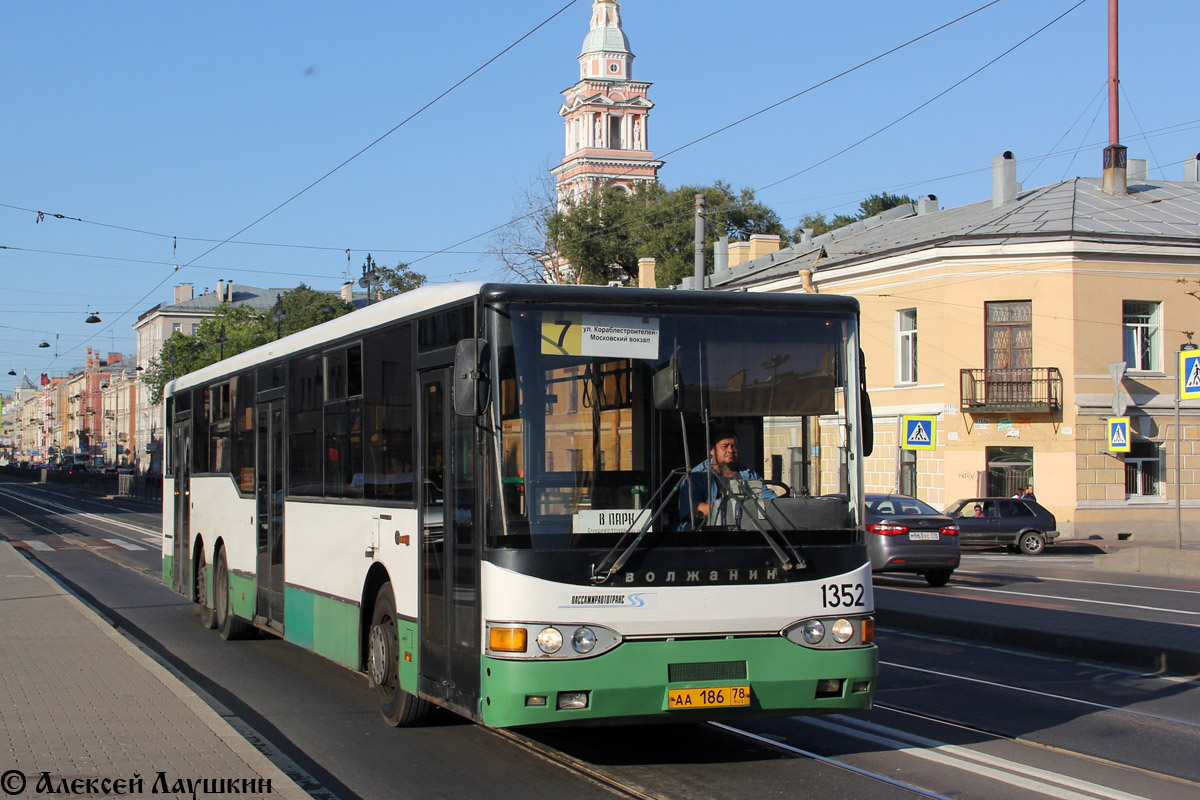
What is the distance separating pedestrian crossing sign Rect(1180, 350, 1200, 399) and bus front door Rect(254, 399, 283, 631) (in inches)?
679

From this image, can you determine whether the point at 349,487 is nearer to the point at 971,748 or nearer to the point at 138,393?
the point at 971,748

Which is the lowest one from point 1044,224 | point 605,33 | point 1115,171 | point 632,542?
point 632,542

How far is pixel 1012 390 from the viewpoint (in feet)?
126

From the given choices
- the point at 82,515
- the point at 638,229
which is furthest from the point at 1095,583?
the point at 638,229

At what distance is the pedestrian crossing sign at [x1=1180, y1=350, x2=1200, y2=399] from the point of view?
909 inches

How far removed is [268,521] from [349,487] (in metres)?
2.81

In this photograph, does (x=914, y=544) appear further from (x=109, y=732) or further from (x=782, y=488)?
(x=109, y=732)

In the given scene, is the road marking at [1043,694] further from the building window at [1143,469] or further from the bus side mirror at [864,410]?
the building window at [1143,469]

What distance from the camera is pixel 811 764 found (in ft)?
25.4

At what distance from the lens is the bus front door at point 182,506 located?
53.4 ft

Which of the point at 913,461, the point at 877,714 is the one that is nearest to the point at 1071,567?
the point at 913,461

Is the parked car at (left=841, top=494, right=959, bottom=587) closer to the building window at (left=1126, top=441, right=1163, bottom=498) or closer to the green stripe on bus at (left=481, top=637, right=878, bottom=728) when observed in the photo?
the green stripe on bus at (left=481, top=637, right=878, bottom=728)

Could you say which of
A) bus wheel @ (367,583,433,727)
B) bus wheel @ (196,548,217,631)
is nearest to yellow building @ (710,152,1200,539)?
bus wheel @ (196,548,217,631)

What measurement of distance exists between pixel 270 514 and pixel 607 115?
9542 cm
